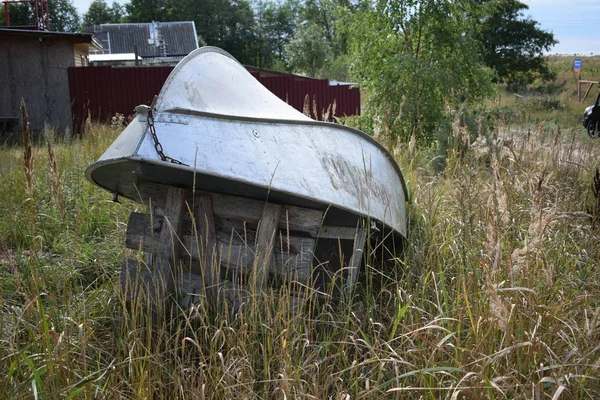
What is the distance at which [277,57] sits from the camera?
67000 mm

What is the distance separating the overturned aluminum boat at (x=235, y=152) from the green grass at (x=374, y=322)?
0.42 m

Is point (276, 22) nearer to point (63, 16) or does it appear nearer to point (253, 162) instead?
point (63, 16)

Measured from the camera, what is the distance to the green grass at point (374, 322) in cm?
208

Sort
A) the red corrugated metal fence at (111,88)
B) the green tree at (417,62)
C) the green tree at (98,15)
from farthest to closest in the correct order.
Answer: the green tree at (98,15), the red corrugated metal fence at (111,88), the green tree at (417,62)

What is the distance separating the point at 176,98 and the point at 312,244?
3.31ft

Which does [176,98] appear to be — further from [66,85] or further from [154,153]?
[66,85]

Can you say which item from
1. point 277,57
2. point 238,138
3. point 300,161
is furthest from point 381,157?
point 277,57

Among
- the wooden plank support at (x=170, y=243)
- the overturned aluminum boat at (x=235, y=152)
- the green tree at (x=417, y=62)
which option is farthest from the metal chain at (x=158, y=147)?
the green tree at (x=417, y=62)

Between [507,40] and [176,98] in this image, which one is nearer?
[176,98]

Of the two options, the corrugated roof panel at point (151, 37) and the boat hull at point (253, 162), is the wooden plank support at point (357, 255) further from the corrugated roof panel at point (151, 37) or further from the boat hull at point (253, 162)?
the corrugated roof panel at point (151, 37)

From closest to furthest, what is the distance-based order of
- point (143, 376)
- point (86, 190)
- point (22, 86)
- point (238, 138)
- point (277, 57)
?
point (143, 376) < point (238, 138) < point (86, 190) < point (22, 86) < point (277, 57)

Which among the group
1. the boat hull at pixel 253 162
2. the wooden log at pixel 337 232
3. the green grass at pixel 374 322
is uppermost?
the boat hull at pixel 253 162

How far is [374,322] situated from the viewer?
2764 mm

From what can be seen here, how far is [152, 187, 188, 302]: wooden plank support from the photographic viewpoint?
3.13m
